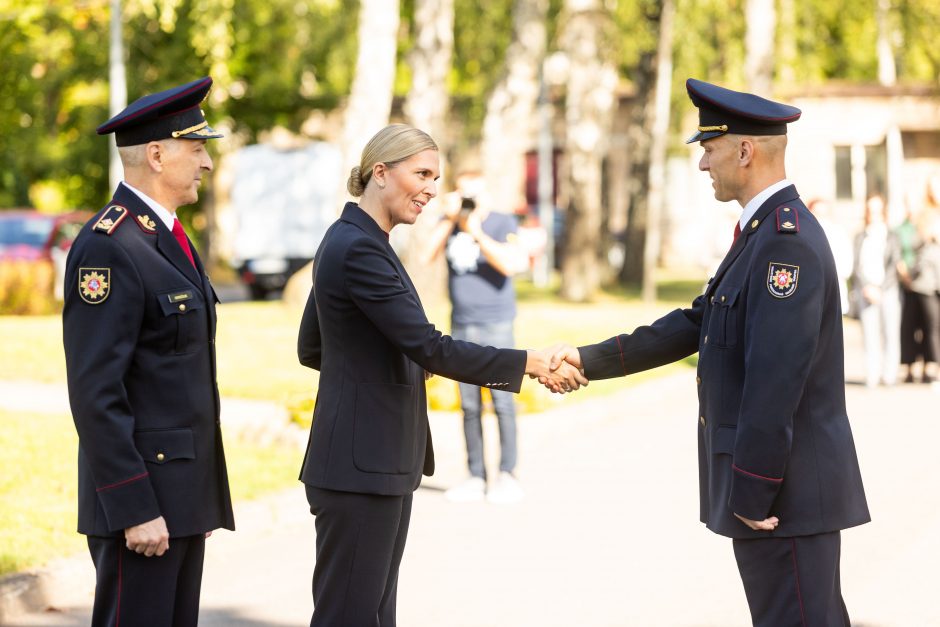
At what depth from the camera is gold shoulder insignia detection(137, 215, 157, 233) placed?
412cm

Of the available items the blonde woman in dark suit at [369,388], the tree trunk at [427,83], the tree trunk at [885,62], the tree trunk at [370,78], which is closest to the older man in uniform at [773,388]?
the blonde woman in dark suit at [369,388]

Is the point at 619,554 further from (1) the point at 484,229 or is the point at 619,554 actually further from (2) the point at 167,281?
(2) the point at 167,281

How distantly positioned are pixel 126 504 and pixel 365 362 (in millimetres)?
844

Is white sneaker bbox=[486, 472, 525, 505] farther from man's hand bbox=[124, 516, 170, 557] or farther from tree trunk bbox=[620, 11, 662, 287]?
tree trunk bbox=[620, 11, 662, 287]

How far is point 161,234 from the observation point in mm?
4164

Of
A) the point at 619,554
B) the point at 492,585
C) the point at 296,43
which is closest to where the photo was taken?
the point at 492,585

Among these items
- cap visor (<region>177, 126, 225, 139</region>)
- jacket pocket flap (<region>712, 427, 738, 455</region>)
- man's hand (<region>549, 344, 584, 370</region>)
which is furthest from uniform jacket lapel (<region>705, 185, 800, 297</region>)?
cap visor (<region>177, 126, 225, 139</region>)

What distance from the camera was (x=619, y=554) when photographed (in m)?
7.64

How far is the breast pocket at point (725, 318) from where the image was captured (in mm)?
4125

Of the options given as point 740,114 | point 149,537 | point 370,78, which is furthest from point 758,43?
point 149,537

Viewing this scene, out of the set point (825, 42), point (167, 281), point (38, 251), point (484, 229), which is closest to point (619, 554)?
point (484, 229)

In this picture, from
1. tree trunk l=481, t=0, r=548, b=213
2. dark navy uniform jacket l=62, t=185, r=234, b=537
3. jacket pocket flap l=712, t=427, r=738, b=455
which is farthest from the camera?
tree trunk l=481, t=0, r=548, b=213

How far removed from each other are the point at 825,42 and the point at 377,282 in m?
38.3

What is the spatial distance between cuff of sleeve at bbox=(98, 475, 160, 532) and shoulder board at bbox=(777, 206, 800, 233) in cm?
196
